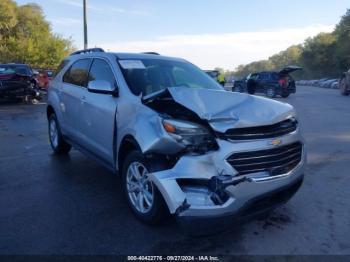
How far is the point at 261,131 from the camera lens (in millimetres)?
3600

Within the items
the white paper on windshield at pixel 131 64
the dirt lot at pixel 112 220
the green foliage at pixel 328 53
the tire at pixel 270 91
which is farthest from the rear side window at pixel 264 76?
the green foliage at pixel 328 53

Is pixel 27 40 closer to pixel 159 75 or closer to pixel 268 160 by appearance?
pixel 159 75

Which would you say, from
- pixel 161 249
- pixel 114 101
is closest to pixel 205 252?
pixel 161 249

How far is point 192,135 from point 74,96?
288 centimetres

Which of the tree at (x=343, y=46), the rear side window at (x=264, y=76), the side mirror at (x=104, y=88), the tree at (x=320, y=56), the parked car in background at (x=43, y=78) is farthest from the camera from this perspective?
the tree at (x=320, y=56)

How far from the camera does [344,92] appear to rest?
27.4m

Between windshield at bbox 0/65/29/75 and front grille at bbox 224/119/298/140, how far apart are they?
15061 millimetres

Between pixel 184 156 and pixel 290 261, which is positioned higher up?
pixel 184 156

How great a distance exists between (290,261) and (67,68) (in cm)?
475

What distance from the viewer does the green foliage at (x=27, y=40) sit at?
4981 cm

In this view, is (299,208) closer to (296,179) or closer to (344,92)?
(296,179)

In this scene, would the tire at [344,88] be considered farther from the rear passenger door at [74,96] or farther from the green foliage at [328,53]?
the green foliage at [328,53]

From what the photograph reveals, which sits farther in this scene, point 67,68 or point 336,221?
point 67,68

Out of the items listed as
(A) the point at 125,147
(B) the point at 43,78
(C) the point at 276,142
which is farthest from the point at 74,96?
(B) the point at 43,78
